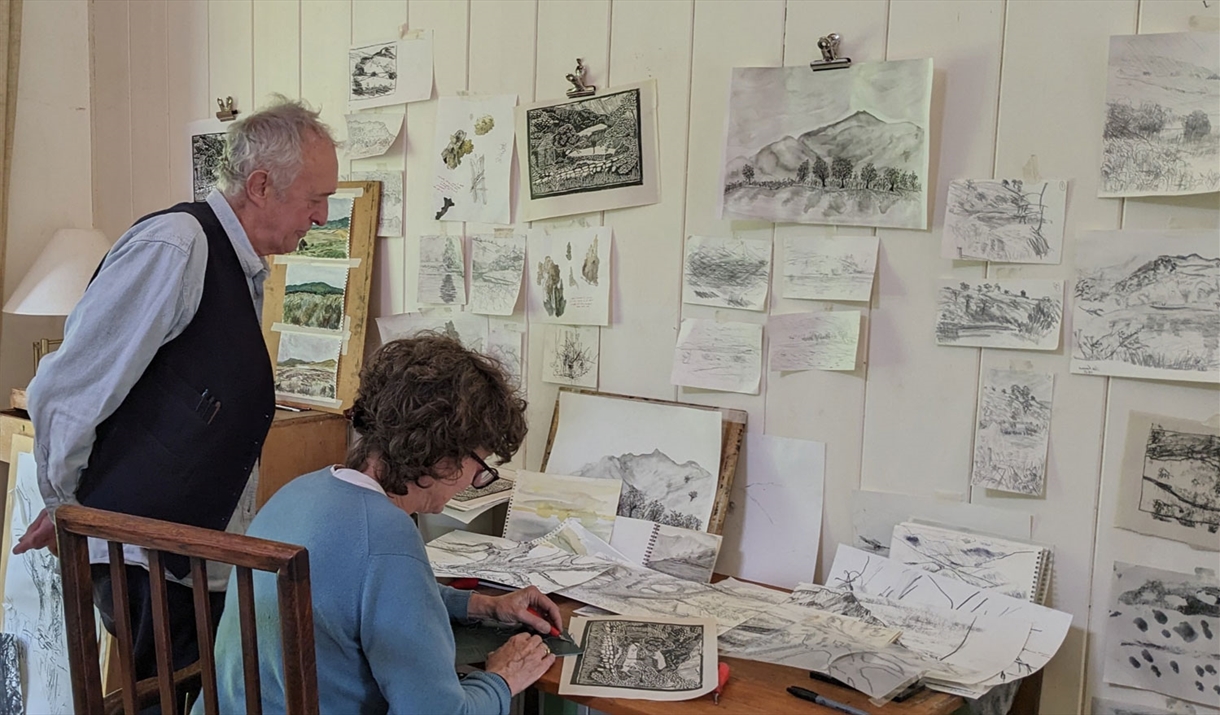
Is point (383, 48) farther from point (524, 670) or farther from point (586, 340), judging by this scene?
point (524, 670)

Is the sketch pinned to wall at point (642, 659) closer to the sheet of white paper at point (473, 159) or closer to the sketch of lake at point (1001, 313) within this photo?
the sketch of lake at point (1001, 313)

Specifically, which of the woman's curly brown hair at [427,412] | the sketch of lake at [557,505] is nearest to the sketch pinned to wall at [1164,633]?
the sketch of lake at [557,505]

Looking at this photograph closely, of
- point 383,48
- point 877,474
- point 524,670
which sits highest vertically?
point 383,48

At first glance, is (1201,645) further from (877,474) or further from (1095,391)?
(877,474)

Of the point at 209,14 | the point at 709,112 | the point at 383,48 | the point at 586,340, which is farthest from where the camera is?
the point at 209,14

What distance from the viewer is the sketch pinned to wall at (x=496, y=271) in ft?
6.77

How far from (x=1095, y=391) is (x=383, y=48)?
1672mm

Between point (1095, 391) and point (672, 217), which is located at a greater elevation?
point (672, 217)

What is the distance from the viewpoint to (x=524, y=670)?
1.27m

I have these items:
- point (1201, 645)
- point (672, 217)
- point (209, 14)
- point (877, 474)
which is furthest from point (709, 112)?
point (209, 14)

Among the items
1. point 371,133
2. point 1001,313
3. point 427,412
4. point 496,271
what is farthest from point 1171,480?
point 371,133

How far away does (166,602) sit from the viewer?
106cm

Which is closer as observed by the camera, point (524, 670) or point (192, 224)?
point (524, 670)

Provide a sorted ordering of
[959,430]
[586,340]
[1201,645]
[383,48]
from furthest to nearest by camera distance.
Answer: [383,48] → [586,340] → [959,430] → [1201,645]
